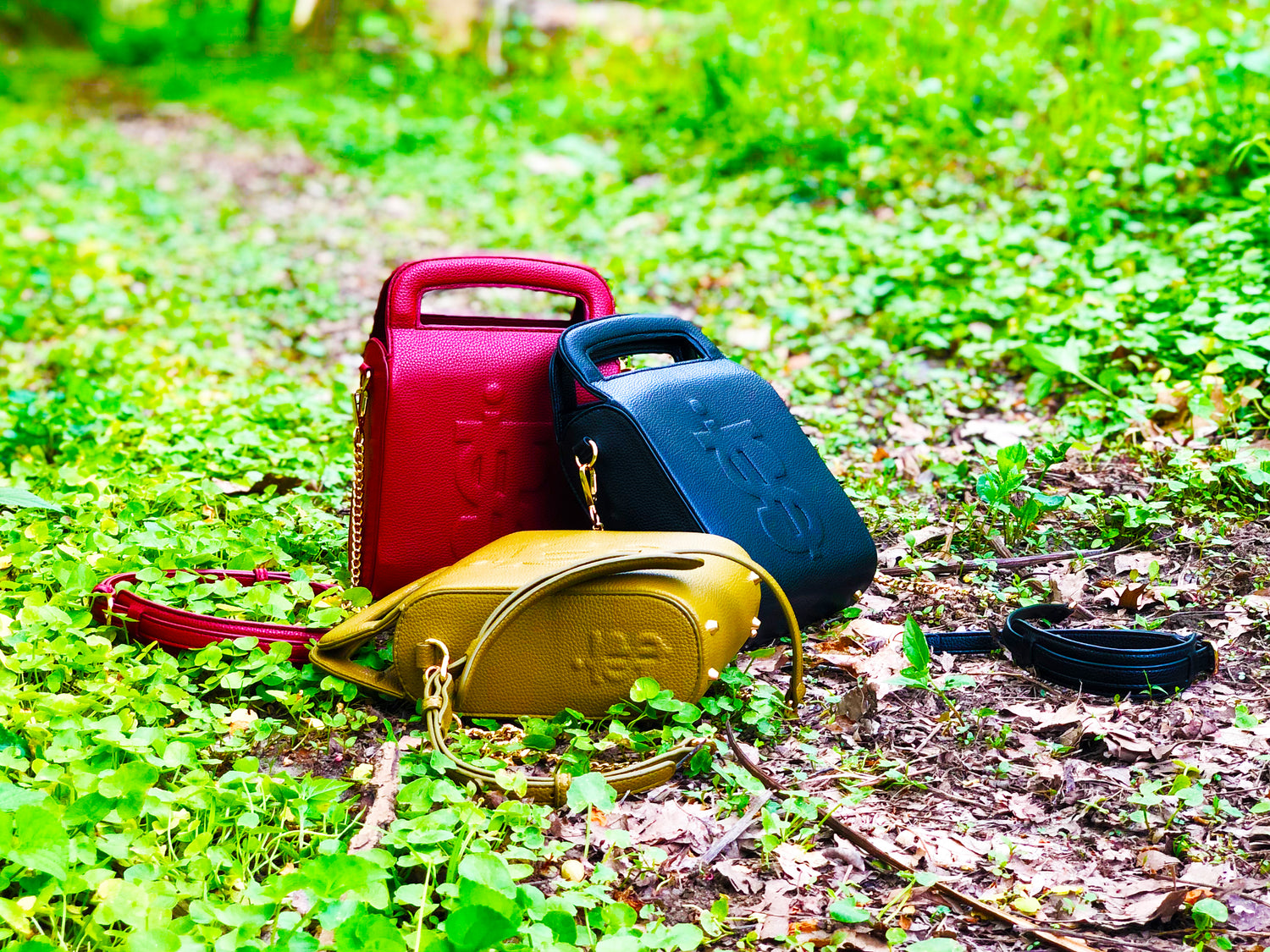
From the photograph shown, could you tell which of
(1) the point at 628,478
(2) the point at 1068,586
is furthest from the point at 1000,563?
(1) the point at 628,478

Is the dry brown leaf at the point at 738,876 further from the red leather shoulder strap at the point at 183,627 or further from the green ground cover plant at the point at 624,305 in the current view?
the red leather shoulder strap at the point at 183,627

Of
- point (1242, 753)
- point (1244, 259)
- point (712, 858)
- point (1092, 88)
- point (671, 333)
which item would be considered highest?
point (1092, 88)

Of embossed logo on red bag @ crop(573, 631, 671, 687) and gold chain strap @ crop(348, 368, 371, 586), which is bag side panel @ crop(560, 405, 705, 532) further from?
gold chain strap @ crop(348, 368, 371, 586)

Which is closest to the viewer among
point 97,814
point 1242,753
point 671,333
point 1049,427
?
point 97,814

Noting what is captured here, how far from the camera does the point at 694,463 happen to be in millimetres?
2193

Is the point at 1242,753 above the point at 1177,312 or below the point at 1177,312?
below

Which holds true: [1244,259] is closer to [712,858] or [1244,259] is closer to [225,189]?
[712,858]

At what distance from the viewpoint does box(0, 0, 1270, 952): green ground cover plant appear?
1581 mm

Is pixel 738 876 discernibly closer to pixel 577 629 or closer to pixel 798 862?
pixel 798 862

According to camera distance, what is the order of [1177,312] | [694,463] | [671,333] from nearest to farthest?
1. [694,463]
2. [671,333]
3. [1177,312]

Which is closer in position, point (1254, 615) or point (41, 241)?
point (1254, 615)

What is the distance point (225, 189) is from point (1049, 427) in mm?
6508

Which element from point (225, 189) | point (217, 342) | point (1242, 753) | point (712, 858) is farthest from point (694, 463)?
point (225, 189)

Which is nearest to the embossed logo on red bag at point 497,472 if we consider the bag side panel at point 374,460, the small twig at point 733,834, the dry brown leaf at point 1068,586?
the bag side panel at point 374,460
